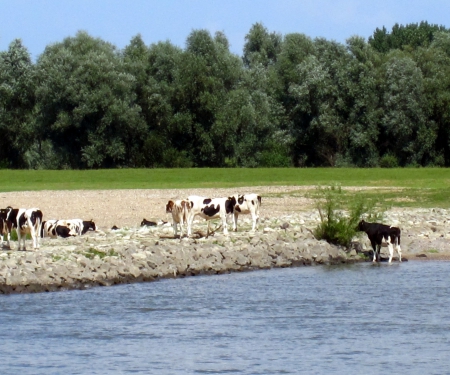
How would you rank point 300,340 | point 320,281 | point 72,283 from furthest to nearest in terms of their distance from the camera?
point 320,281 < point 72,283 < point 300,340

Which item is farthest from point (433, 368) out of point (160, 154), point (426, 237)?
point (160, 154)

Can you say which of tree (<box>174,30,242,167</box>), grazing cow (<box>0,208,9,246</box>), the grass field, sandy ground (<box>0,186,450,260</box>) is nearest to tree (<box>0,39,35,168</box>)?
tree (<box>174,30,242,167</box>)

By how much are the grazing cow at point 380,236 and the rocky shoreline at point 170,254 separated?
825 millimetres

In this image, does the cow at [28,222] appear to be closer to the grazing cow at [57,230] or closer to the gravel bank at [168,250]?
the gravel bank at [168,250]

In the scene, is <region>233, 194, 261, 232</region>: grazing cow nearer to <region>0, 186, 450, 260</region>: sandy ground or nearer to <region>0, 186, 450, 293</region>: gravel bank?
<region>0, 186, 450, 293</region>: gravel bank

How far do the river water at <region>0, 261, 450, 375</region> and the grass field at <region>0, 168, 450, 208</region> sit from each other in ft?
69.1

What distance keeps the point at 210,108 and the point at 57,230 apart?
46.6 meters

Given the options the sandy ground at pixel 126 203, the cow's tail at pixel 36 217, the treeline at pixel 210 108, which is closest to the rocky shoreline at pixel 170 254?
the cow's tail at pixel 36 217

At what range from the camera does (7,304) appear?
18.6 metres

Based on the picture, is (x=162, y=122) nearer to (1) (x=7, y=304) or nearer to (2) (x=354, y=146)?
(2) (x=354, y=146)

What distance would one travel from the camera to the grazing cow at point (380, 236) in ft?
81.7

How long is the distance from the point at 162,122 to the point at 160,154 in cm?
315

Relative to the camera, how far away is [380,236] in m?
25.1

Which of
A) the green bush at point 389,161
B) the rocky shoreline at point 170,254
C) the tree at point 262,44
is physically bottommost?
the rocky shoreline at point 170,254
